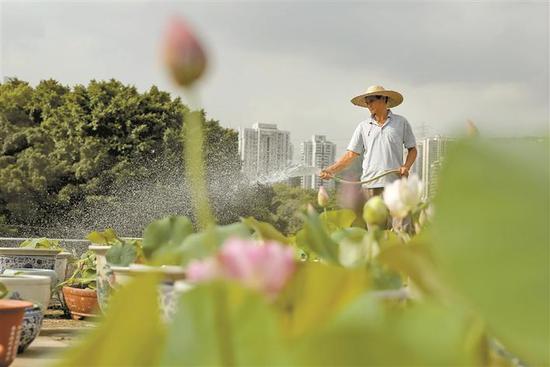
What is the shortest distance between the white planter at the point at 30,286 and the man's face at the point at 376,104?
1.73 m

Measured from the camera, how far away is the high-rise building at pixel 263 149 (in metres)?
16.4

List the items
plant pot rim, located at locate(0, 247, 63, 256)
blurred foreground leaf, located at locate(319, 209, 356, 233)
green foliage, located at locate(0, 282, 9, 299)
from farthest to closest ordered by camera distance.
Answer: plant pot rim, located at locate(0, 247, 63, 256) → green foliage, located at locate(0, 282, 9, 299) → blurred foreground leaf, located at locate(319, 209, 356, 233)

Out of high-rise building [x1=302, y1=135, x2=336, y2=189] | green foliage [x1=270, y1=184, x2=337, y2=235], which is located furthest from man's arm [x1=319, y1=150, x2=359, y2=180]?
high-rise building [x1=302, y1=135, x2=336, y2=189]

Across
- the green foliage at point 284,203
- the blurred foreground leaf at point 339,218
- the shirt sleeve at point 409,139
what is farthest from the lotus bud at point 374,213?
the green foliage at point 284,203

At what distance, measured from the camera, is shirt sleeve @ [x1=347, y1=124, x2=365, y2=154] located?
318cm

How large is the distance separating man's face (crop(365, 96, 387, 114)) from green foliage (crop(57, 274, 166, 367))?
3.05 m

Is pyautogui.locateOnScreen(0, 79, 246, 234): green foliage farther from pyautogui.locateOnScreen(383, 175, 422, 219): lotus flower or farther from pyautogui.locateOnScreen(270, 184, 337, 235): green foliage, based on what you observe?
pyautogui.locateOnScreen(383, 175, 422, 219): lotus flower

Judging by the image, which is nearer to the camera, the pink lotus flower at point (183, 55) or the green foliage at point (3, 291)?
the pink lotus flower at point (183, 55)

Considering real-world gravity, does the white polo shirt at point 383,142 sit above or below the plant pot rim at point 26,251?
above

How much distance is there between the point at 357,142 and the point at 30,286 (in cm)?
174

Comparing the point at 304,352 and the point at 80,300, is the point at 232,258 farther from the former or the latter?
the point at 80,300

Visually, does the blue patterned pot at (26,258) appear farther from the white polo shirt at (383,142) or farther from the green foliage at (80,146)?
the green foliage at (80,146)

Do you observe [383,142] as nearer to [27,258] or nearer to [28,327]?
[27,258]

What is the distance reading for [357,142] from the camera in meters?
3.20
